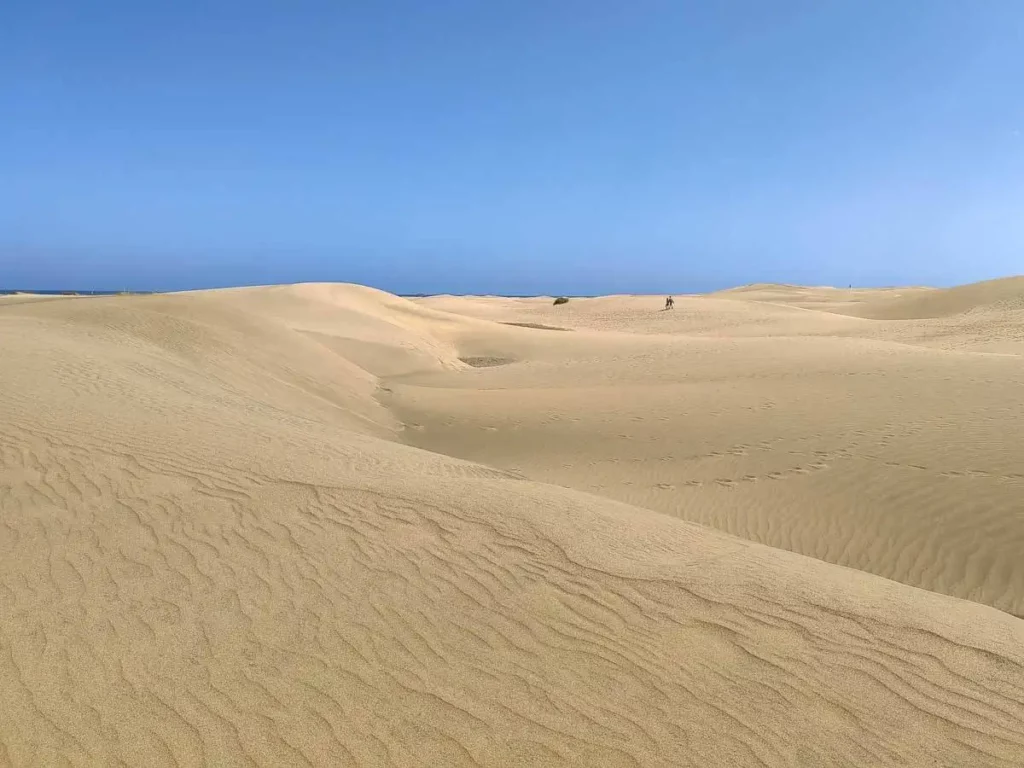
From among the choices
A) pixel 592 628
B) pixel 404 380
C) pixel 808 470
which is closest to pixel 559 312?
pixel 404 380

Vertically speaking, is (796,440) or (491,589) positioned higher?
(491,589)

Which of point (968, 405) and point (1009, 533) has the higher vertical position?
point (968, 405)

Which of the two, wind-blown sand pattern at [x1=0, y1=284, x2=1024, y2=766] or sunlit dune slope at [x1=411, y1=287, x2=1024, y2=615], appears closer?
wind-blown sand pattern at [x1=0, y1=284, x2=1024, y2=766]

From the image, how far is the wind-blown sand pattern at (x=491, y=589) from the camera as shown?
2.88 m

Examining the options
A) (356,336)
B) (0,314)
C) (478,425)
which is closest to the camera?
(478,425)

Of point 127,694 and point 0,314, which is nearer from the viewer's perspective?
point 127,694

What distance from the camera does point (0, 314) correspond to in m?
15.1

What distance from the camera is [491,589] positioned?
13.2 ft

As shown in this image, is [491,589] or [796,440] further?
[796,440]

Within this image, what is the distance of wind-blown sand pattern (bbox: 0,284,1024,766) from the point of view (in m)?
2.88

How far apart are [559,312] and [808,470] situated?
4072 cm

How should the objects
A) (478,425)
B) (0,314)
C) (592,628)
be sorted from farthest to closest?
(0,314)
(478,425)
(592,628)

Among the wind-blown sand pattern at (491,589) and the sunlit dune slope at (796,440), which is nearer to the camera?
the wind-blown sand pattern at (491,589)

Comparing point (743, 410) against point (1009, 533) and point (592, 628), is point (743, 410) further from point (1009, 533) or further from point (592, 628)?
point (592, 628)
